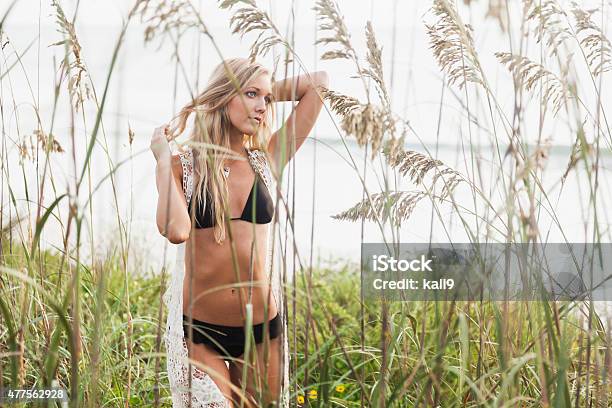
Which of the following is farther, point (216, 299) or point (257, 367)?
point (216, 299)

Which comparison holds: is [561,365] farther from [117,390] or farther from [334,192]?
[334,192]

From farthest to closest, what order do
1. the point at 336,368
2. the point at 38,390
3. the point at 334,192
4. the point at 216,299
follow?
the point at 334,192 < the point at 336,368 < the point at 216,299 < the point at 38,390

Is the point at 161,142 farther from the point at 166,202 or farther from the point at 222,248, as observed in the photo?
the point at 222,248

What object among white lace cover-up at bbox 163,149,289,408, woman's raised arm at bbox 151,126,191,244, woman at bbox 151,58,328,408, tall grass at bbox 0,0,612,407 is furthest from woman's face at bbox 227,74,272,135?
tall grass at bbox 0,0,612,407

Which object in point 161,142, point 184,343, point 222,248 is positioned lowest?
point 184,343

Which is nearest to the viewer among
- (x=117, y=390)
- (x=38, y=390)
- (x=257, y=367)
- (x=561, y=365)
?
(x=561, y=365)

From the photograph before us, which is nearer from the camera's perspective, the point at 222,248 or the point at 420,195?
the point at 420,195

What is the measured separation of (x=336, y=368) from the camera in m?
3.20

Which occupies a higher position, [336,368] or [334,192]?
[334,192]

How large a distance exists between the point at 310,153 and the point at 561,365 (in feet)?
27.4

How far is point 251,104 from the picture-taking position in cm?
223

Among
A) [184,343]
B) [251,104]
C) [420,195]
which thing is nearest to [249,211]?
[251,104]

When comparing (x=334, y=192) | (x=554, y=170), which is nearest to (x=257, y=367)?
(x=334, y=192)

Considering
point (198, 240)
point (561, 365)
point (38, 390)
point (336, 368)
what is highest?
point (198, 240)
